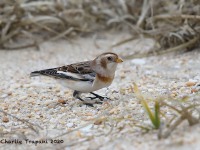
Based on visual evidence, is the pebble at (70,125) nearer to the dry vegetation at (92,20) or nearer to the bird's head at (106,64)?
the bird's head at (106,64)

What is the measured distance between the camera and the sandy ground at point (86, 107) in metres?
3.56

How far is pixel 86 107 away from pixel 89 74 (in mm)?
299

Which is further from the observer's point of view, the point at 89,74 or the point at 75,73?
the point at 75,73

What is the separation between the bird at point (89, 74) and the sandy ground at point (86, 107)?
186mm

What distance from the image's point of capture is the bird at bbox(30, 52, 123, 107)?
14.8 ft

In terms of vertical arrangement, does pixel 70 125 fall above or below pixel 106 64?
below

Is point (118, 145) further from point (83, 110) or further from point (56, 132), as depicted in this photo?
point (83, 110)

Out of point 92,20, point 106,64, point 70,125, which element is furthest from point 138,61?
point 70,125

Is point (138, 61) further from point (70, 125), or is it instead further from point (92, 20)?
point (70, 125)

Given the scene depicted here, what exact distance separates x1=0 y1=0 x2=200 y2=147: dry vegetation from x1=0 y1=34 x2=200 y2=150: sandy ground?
219 millimetres

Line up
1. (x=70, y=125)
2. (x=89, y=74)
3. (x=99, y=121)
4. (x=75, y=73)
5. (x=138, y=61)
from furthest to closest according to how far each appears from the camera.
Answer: (x=138, y=61)
(x=75, y=73)
(x=89, y=74)
(x=70, y=125)
(x=99, y=121)

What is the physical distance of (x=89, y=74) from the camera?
4.54 meters

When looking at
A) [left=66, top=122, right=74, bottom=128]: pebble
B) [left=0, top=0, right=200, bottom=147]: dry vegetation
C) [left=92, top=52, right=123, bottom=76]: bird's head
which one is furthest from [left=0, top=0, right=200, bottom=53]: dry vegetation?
[left=66, top=122, right=74, bottom=128]: pebble

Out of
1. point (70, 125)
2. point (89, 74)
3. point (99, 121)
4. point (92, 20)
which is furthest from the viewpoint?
point (92, 20)
